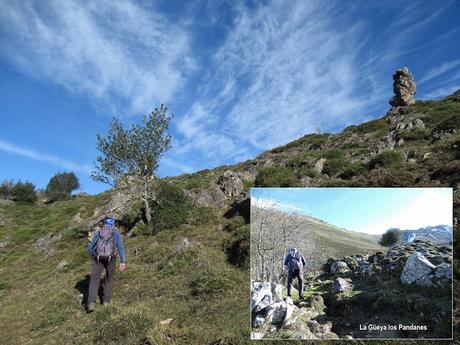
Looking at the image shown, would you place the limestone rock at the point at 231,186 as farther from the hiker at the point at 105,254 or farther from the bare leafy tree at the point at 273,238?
the bare leafy tree at the point at 273,238

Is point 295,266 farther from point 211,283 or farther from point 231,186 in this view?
point 231,186

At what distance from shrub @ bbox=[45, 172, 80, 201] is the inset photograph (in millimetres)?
57117

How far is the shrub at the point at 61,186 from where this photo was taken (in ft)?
192

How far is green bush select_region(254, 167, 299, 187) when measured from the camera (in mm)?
22638

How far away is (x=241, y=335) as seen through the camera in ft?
24.2

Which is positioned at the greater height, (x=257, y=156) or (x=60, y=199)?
(x=257, y=156)

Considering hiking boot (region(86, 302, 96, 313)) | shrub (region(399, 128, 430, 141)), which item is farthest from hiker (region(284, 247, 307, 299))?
shrub (region(399, 128, 430, 141))

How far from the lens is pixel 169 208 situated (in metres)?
22.2

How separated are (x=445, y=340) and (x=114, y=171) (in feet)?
76.9

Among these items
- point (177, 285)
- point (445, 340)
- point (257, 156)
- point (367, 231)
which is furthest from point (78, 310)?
point (257, 156)

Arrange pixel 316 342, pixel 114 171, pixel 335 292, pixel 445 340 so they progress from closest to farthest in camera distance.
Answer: pixel 445 340 < pixel 316 342 < pixel 335 292 < pixel 114 171

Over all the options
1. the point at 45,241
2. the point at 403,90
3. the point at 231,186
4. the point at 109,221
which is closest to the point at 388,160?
the point at 231,186

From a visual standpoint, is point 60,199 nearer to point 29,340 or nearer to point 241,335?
point 29,340

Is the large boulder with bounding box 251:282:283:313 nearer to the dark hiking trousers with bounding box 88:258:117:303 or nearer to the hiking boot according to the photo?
the dark hiking trousers with bounding box 88:258:117:303
